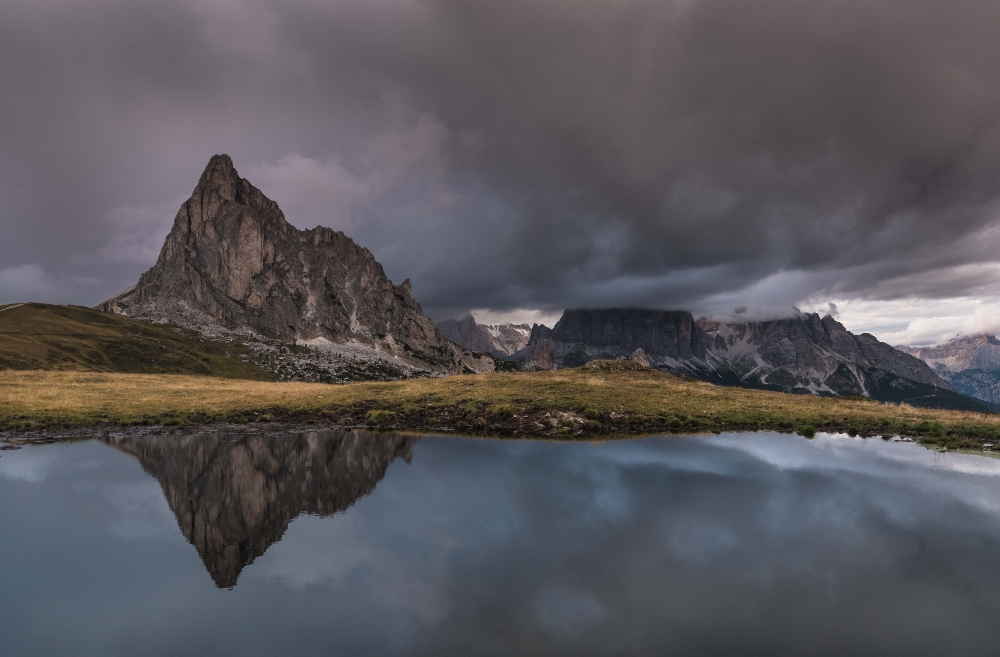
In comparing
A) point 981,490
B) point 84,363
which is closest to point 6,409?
point 981,490

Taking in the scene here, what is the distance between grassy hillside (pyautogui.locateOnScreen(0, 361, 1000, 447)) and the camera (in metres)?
41.9

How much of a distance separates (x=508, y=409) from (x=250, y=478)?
969 inches

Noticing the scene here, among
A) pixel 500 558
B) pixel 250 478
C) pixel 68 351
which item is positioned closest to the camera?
pixel 500 558


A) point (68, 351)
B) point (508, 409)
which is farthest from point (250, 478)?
point (68, 351)

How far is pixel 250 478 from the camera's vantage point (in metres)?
26.4

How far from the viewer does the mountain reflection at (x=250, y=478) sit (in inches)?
722

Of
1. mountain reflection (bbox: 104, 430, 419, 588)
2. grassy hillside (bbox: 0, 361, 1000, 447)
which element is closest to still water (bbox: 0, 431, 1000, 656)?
mountain reflection (bbox: 104, 430, 419, 588)

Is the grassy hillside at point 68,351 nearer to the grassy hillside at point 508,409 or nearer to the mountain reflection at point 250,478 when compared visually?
the grassy hillside at point 508,409

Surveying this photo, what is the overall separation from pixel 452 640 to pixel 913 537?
1892 centimetres

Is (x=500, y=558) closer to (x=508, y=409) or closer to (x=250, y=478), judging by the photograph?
(x=250, y=478)

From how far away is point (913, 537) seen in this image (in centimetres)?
1805

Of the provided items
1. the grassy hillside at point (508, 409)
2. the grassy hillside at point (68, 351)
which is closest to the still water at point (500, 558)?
the grassy hillside at point (508, 409)

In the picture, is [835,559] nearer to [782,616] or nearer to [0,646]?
[782,616]

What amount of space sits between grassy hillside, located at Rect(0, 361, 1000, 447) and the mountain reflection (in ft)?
26.5
